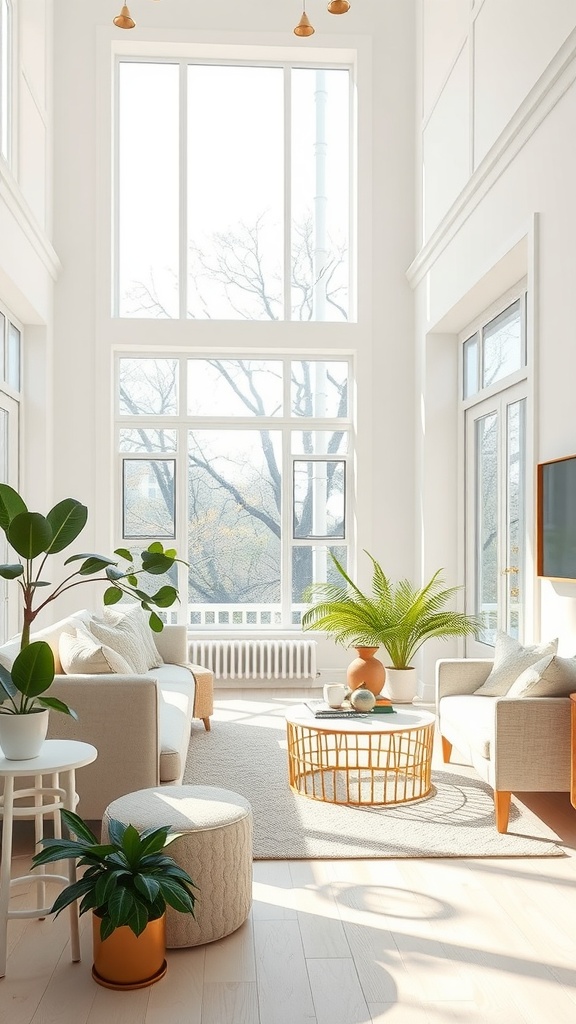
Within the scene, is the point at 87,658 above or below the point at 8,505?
below

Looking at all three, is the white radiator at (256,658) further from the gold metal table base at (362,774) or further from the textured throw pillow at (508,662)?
the textured throw pillow at (508,662)

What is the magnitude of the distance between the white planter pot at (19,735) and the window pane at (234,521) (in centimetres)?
493

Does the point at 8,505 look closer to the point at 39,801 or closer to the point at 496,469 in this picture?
the point at 39,801

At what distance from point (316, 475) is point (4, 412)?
2601 mm

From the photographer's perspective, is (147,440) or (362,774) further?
(147,440)

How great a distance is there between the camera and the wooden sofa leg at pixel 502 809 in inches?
152

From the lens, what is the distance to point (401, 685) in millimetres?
6629

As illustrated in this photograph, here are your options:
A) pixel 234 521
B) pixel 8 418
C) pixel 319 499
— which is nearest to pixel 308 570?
pixel 319 499

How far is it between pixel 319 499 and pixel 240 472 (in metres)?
0.70

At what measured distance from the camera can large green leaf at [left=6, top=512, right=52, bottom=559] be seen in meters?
2.70

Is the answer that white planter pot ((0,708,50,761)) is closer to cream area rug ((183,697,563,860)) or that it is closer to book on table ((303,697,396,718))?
cream area rug ((183,697,563,860))

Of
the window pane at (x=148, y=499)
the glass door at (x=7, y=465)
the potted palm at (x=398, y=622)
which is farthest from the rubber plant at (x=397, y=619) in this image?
the glass door at (x=7, y=465)

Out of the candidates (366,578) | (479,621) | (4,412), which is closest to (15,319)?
(4,412)

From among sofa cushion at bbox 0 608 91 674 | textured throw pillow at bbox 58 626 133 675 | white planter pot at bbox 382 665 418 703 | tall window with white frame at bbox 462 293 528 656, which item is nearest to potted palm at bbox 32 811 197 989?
sofa cushion at bbox 0 608 91 674
